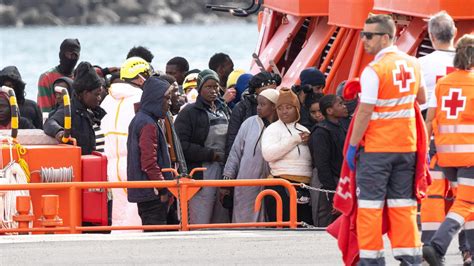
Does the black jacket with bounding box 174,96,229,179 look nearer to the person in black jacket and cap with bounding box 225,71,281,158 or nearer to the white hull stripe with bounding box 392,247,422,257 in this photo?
the person in black jacket and cap with bounding box 225,71,281,158

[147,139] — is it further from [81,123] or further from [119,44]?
[119,44]

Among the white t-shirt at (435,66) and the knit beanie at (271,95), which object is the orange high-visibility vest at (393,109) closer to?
the white t-shirt at (435,66)

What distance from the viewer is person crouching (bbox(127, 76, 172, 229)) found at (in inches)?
627

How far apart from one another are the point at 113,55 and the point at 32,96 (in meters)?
32.4

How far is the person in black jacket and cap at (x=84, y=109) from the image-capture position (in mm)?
16969

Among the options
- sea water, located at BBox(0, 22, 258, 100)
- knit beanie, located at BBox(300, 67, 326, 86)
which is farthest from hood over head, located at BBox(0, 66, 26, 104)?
sea water, located at BBox(0, 22, 258, 100)

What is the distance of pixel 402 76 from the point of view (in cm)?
1295

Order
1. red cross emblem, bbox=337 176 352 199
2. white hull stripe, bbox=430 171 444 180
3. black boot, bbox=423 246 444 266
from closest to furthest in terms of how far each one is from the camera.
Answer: red cross emblem, bbox=337 176 352 199
black boot, bbox=423 246 444 266
white hull stripe, bbox=430 171 444 180

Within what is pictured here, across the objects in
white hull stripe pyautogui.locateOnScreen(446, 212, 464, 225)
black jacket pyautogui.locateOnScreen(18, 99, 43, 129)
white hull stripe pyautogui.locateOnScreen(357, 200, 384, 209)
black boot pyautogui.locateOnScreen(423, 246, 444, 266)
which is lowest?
black boot pyautogui.locateOnScreen(423, 246, 444, 266)

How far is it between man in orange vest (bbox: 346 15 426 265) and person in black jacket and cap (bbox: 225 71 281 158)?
430 cm

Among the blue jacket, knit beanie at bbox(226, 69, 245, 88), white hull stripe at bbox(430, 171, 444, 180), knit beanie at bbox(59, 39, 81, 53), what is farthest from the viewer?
knit beanie at bbox(59, 39, 81, 53)

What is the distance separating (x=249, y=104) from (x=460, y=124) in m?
4.10

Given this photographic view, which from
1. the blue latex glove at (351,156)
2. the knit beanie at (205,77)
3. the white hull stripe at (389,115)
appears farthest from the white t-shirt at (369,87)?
the knit beanie at (205,77)

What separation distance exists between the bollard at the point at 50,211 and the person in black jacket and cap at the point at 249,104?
197 centimetres
